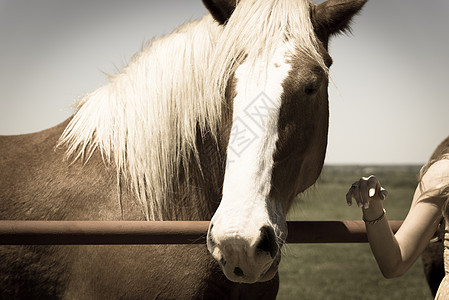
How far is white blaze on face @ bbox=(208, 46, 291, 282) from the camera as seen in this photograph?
1648mm

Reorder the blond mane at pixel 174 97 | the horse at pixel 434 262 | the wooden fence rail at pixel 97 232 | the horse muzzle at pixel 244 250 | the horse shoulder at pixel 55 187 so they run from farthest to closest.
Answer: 1. the horse at pixel 434 262
2. the horse shoulder at pixel 55 187
3. the blond mane at pixel 174 97
4. the wooden fence rail at pixel 97 232
5. the horse muzzle at pixel 244 250

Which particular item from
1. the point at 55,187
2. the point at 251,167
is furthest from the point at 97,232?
the point at 251,167

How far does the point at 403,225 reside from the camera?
2.15 metres

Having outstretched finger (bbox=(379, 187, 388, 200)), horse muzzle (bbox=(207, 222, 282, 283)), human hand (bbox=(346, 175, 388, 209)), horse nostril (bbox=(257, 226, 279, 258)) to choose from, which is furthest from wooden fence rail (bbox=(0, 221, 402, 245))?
outstretched finger (bbox=(379, 187, 388, 200))

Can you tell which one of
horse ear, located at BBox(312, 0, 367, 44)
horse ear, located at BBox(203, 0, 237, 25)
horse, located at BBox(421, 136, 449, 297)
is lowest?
horse, located at BBox(421, 136, 449, 297)

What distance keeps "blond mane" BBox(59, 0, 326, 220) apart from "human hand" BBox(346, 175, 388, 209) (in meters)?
0.58

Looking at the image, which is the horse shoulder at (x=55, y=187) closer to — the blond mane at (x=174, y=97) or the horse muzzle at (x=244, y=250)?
the blond mane at (x=174, y=97)

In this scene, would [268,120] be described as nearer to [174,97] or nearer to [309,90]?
[309,90]

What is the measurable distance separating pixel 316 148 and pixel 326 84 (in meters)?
0.33

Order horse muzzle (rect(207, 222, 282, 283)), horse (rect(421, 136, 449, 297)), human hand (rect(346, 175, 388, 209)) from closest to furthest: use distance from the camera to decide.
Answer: horse muzzle (rect(207, 222, 282, 283)), human hand (rect(346, 175, 388, 209)), horse (rect(421, 136, 449, 297))

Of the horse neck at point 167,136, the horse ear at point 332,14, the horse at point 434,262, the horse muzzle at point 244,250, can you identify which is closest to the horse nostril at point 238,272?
the horse muzzle at point 244,250

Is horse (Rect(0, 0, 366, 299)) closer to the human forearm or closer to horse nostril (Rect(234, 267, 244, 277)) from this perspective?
horse nostril (Rect(234, 267, 244, 277))

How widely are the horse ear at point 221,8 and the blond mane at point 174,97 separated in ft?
0.19

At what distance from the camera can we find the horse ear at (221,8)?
91.6 inches
